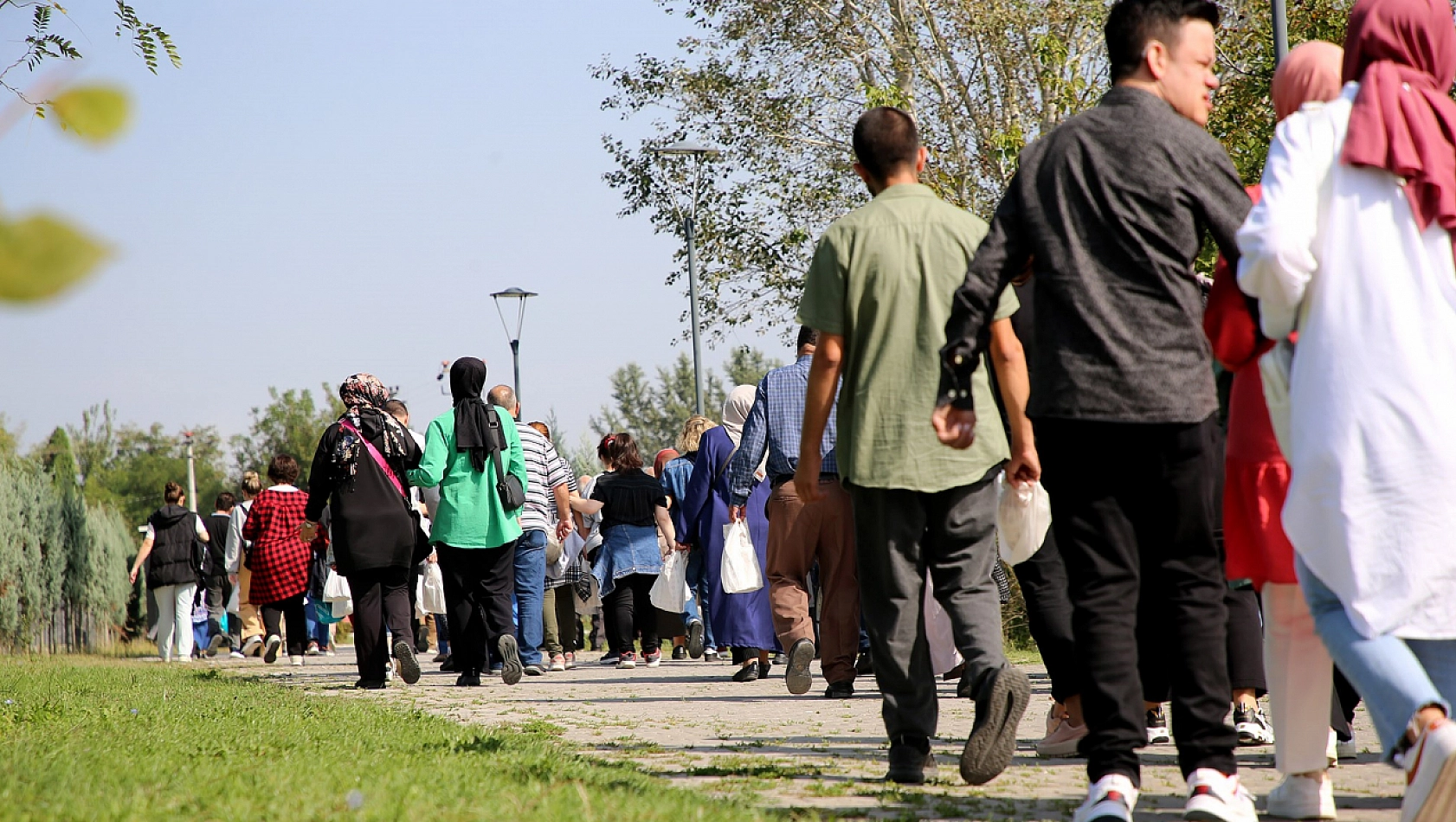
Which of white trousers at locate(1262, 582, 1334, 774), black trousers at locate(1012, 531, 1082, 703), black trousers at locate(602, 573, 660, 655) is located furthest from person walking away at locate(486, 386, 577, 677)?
white trousers at locate(1262, 582, 1334, 774)

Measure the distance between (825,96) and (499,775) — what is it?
920 inches

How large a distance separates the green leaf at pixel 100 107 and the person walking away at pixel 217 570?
18.7 meters

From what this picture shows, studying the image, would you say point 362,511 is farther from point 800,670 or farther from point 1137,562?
point 1137,562

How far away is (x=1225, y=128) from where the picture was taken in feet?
62.0

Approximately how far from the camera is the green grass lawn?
3850mm

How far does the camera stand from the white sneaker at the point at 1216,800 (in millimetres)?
3666

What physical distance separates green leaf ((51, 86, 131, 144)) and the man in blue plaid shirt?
7.77 meters

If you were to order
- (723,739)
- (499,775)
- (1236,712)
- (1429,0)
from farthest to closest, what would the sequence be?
(723,739) → (1236,712) → (499,775) → (1429,0)

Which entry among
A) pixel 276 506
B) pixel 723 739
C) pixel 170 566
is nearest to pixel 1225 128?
pixel 276 506

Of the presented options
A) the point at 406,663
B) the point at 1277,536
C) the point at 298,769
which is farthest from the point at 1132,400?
the point at 406,663

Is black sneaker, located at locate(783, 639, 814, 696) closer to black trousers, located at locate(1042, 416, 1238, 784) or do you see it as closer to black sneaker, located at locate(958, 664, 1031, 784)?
black sneaker, located at locate(958, 664, 1031, 784)

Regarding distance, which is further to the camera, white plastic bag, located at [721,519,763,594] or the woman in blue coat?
the woman in blue coat

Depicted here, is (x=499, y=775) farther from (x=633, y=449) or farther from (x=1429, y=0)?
(x=633, y=449)

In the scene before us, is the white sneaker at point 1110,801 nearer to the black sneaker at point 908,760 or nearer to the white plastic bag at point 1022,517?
the black sneaker at point 908,760
